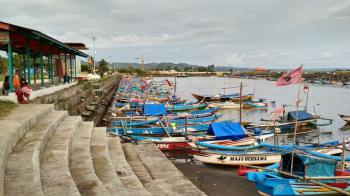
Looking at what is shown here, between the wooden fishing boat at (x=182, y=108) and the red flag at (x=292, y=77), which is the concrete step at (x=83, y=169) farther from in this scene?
the wooden fishing boat at (x=182, y=108)

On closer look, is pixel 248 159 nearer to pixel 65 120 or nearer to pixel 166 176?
pixel 166 176

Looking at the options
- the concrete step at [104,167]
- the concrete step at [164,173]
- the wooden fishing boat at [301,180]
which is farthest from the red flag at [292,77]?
the concrete step at [104,167]

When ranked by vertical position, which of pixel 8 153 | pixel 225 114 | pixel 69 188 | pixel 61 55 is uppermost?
pixel 61 55

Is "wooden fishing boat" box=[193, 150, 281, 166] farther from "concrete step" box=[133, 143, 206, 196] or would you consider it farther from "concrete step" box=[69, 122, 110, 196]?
"concrete step" box=[69, 122, 110, 196]

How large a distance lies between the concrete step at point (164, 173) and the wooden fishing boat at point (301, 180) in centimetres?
292

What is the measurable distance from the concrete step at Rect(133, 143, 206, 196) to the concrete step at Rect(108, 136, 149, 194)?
616mm

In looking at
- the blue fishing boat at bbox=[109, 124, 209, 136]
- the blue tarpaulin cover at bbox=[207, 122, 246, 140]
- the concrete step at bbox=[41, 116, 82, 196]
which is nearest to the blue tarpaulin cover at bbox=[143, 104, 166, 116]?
the blue fishing boat at bbox=[109, 124, 209, 136]

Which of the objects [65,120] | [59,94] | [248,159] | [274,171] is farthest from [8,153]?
[59,94]

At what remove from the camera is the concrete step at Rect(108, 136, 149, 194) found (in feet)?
18.4

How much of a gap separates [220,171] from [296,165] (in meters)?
3.47

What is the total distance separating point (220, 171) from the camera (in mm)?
11984

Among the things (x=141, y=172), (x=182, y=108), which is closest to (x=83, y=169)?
(x=141, y=172)

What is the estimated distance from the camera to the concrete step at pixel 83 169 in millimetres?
4779

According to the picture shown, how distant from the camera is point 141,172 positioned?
704 centimetres
